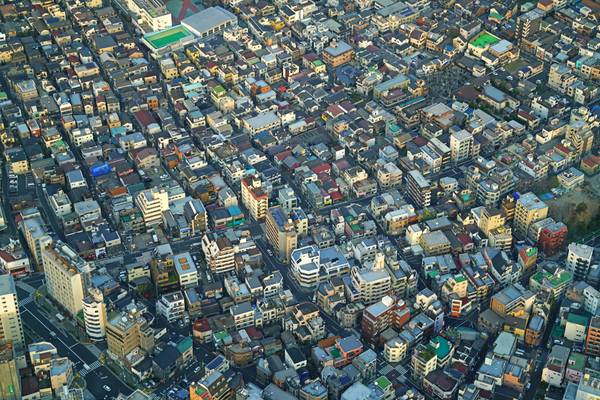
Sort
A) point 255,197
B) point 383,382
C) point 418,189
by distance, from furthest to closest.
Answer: point 418,189
point 255,197
point 383,382

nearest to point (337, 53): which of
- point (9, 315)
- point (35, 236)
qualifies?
point (35, 236)

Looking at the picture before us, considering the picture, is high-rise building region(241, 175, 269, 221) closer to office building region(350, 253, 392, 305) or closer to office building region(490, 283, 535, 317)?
office building region(350, 253, 392, 305)

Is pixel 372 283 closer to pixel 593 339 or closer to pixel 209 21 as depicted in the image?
pixel 593 339

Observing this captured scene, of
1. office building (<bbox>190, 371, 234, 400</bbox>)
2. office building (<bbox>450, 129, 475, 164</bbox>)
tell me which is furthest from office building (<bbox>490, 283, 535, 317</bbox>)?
office building (<bbox>190, 371, 234, 400</bbox>)

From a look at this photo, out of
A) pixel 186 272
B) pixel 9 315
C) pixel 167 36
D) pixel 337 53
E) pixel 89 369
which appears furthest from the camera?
pixel 167 36

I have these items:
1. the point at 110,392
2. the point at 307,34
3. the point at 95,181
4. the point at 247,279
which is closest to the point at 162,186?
the point at 95,181

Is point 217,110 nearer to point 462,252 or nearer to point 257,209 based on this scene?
point 257,209

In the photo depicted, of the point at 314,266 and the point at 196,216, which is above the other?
the point at 196,216
